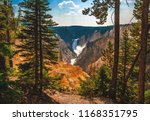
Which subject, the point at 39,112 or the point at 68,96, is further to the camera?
the point at 68,96

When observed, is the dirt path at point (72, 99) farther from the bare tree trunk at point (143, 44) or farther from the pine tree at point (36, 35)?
the bare tree trunk at point (143, 44)

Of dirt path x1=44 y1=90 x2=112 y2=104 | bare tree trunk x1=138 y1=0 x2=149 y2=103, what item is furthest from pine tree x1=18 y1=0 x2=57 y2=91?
bare tree trunk x1=138 y1=0 x2=149 y2=103

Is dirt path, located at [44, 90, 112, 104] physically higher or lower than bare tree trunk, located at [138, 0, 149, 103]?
lower

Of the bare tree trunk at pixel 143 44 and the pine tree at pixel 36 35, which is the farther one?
the pine tree at pixel 36 35

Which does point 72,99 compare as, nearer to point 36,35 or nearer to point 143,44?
point 36,35

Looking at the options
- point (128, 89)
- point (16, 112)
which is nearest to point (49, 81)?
point (128, 89)

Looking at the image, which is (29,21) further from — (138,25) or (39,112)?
(138,25)

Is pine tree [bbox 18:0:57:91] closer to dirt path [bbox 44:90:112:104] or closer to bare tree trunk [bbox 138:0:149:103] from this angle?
dirt path [bbox 44:90:112:104]

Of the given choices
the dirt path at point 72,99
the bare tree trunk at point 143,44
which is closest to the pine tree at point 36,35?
the dirt path at point 72,99
